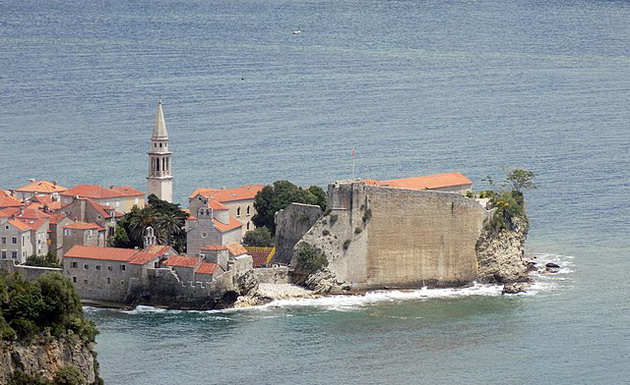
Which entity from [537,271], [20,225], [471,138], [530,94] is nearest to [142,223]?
[20,225]

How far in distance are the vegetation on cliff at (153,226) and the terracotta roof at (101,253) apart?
182 cm

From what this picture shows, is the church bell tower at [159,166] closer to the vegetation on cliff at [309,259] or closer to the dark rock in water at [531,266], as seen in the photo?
the vegetation on cliff at [309,259]

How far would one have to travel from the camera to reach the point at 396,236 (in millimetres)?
96188

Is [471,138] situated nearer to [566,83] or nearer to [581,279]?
[566,83]

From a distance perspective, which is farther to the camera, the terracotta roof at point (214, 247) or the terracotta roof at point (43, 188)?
the terracotta roof at point (43, 188)

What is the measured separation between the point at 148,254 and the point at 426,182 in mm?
15489

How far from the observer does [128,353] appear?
84250mm

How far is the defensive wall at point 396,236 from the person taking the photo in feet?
314

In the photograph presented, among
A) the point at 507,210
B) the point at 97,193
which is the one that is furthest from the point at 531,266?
the point at 97,193

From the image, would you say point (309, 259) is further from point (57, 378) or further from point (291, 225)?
point (57, 378)

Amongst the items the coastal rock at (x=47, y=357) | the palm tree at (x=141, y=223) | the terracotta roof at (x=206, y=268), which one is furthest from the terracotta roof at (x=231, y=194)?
the coastal rock at (x=47, y=357)

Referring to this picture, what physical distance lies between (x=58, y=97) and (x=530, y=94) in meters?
36.1

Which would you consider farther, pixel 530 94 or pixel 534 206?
pixel 530 94

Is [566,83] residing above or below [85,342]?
above
